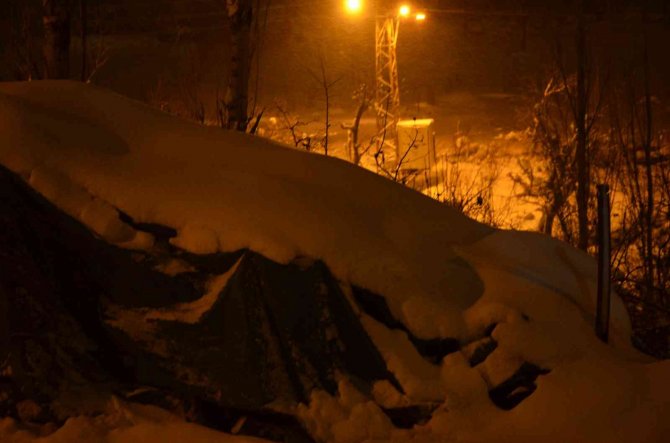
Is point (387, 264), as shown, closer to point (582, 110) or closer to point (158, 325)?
point (158, 325)

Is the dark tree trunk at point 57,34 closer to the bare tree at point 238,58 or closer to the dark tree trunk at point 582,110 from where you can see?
the bare tree at point 238,58

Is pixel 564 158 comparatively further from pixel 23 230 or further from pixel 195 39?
pixel 195 39

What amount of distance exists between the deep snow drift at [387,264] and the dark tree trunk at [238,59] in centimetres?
542

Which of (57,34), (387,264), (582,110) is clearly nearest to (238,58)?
(57,34)

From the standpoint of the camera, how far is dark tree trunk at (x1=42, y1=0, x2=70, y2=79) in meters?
9.25

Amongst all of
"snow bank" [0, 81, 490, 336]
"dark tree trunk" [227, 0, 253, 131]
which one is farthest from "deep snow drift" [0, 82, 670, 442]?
"dark tree trunk" [227, 0, 253, 131]

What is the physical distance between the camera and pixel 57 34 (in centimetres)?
926

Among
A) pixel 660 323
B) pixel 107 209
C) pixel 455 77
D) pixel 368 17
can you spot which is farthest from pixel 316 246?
pixel 368 17

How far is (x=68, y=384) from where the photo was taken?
12.3ft

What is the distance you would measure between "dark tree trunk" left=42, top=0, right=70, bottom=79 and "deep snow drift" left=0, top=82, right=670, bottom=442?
17.3 feet

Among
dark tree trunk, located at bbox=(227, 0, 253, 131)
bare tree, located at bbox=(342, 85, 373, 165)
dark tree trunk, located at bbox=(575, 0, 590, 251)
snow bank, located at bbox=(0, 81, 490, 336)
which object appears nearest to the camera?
snow bank, located at bbox=(0, 81, 490, 336)

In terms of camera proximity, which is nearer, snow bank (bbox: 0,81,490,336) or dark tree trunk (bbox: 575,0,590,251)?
snow bank (bbox: 0,81,490,336)

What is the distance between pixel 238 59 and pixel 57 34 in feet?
6.87

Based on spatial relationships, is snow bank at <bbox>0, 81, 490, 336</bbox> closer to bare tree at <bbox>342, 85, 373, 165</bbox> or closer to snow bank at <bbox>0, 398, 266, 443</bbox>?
snow bank at <bbox>0, 398, 266, 443</bbox>
